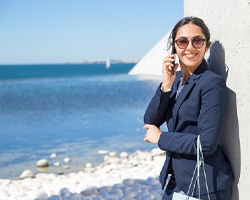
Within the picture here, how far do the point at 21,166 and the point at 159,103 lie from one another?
7109 millimetres

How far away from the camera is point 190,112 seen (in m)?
1.87

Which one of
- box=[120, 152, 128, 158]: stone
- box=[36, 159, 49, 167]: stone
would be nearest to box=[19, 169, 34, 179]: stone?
box=[36, 159, 49, 167]: stone

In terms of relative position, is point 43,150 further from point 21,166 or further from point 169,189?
point 169,189

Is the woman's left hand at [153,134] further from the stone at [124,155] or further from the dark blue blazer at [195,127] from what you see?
the stone at [124,155]

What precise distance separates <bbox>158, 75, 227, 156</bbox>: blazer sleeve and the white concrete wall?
6.0 inches

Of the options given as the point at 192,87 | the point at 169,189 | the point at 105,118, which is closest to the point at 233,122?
the point at 192,87

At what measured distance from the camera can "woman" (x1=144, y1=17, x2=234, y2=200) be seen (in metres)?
1.78

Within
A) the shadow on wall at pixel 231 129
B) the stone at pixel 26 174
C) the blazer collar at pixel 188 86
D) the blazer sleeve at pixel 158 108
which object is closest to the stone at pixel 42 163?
the stone at pixel 26 174

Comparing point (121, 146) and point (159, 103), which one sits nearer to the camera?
point (159, 103)

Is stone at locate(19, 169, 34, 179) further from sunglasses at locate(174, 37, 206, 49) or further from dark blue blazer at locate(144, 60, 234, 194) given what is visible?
sunglasses at locate(174, 37, 206, 49)

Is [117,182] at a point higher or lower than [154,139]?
lower

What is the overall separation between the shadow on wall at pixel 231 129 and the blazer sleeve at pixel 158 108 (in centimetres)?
32

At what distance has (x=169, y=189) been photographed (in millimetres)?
2086

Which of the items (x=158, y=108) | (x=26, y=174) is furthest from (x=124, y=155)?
(x=158, y=108)
